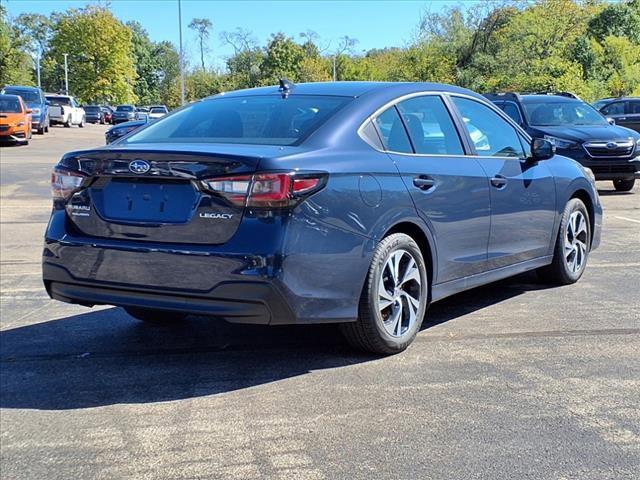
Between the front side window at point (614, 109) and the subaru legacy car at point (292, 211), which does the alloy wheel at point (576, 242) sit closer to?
the subaru legacy car at point (292, 211)

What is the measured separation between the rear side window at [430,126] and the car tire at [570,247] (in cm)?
161

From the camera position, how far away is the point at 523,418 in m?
3.70

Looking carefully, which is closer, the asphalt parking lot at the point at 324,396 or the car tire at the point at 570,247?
the asphalt parking lot at the point at 324,396

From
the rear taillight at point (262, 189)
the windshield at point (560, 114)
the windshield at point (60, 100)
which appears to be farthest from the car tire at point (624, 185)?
the windshield at point (60, 100)

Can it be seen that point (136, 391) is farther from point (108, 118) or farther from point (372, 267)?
point (108, 118)

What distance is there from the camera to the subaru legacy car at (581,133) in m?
13.1

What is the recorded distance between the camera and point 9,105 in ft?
83.8

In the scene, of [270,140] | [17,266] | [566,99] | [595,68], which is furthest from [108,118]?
[270,140]


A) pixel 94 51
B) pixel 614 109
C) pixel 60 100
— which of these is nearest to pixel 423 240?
pixel 614 109

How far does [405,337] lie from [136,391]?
1.64 meters

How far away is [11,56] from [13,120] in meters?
40.2

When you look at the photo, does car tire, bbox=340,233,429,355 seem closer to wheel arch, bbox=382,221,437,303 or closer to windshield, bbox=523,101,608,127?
wheel arch, bbox=382,221,437,303

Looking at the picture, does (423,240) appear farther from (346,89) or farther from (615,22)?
(615,22)

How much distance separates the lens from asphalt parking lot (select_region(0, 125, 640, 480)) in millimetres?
3287
